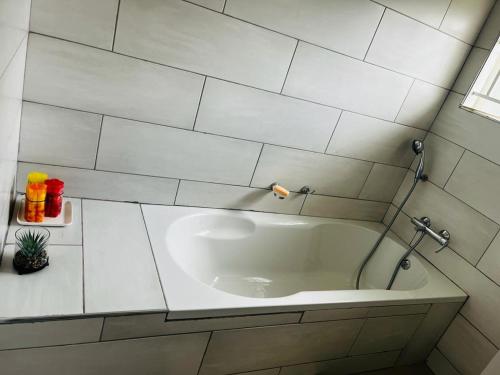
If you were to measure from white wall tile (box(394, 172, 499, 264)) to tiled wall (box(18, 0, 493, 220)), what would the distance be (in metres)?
0.24

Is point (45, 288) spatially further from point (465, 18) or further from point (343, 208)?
point (465, 18)

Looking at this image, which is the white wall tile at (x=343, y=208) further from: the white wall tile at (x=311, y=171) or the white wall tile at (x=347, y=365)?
the white wall tile at (x=347, y=365)

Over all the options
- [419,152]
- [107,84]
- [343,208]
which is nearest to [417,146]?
[419,152]

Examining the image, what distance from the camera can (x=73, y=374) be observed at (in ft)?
4.09

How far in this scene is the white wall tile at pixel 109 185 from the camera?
1.60 metres

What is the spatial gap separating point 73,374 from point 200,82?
1210 millimetres

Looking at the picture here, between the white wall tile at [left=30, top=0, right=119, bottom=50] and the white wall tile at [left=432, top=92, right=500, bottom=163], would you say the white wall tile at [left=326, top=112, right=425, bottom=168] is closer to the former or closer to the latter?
the white wall tile at [left=432, top=92, right=500, bottom=163]

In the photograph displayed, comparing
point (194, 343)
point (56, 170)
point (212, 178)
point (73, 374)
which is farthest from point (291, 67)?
point (73, 374)

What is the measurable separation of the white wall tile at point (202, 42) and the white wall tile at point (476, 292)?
1.33 m

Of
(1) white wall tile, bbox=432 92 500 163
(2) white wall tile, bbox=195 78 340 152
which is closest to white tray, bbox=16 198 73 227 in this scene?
(2) white wall tile, bbox=195 78 340 152

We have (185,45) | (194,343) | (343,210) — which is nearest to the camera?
(194,343)

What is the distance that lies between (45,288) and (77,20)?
3.12 ft

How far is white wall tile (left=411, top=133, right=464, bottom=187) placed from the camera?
2.12 metres

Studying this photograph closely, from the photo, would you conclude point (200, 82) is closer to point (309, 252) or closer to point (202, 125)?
point (202, 125)
